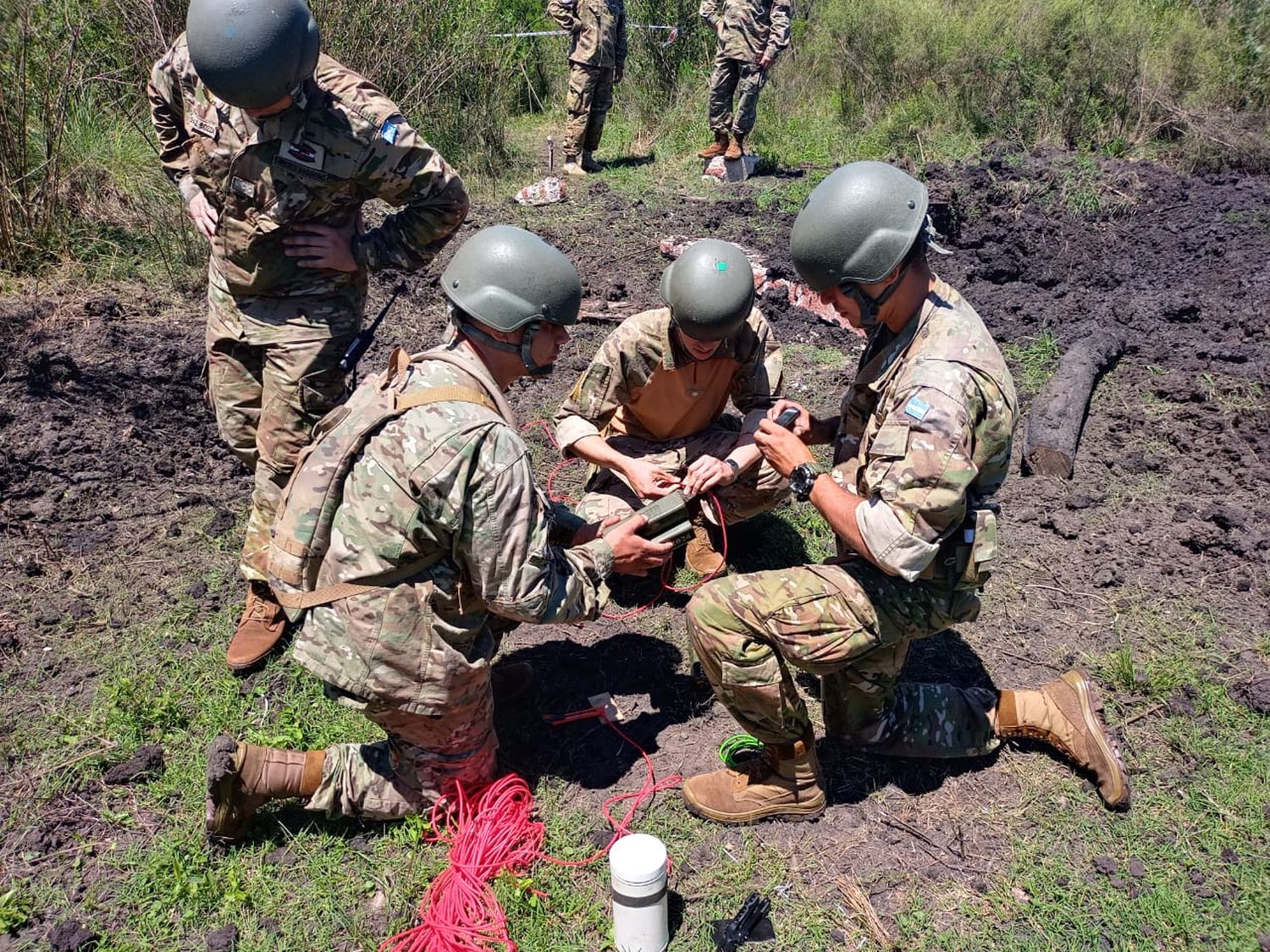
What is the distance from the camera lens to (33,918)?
118 inches

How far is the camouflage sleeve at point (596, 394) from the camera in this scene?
14.3ft

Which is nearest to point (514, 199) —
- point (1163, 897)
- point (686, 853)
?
point (686, 853)

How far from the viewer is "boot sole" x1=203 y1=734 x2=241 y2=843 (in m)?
2.88

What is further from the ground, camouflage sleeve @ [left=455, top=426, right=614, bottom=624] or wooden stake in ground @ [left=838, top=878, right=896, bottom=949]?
camouflage sleeve @ [left=455, top=426, right=614, bottom=624]

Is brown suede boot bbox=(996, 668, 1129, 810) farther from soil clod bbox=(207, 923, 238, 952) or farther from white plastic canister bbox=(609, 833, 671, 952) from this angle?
soil clod bbox=(207, 923, 238, 952)

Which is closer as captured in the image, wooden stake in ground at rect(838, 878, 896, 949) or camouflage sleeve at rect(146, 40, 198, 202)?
wooden stake in ground at rect(838, 878, 896, 949)

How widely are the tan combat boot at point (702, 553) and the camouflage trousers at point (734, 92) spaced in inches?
329

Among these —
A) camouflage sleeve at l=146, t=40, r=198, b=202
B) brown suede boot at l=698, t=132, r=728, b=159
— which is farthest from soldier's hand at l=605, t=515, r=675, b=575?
brown suede boot at l=698, t=132, r=728, b=159

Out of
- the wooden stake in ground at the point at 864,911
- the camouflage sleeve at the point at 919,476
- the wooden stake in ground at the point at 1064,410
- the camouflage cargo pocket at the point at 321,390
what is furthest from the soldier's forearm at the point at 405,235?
the wooden stake in ground at the point at 1064,410

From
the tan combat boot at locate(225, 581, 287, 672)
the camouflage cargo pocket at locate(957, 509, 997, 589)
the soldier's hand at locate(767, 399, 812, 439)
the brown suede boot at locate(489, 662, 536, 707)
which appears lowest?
the tan combat boot at locate(225, 581, 287, 672)

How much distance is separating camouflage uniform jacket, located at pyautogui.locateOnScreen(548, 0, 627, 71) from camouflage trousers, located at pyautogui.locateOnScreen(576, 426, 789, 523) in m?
8.25

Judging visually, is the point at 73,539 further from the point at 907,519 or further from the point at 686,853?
the point at 907,519

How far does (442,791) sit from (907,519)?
6.35 ft

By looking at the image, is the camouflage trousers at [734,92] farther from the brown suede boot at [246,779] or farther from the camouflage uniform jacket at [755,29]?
the brown suede boot at [246,779]
